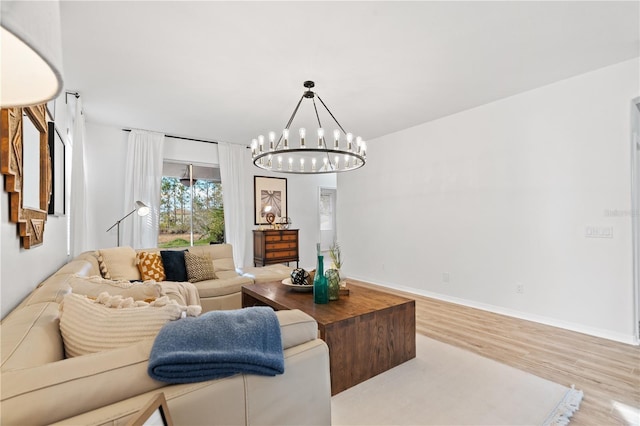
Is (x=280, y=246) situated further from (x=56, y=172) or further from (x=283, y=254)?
(x=56, y=172)

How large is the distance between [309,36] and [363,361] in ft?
8.34

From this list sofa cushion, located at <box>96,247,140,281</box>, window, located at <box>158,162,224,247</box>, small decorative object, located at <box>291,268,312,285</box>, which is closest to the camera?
small decorative object, located at <box>291,268,312,285</box>

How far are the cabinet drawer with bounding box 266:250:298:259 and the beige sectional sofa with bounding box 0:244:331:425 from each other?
14.3ft

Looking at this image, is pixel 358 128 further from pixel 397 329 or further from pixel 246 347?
pixel 246 347

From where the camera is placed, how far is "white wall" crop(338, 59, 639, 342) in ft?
A: 9.59

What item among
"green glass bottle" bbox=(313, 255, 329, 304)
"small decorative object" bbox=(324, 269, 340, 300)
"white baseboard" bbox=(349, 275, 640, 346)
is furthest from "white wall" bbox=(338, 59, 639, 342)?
"green glass bottle" bbox=(313, 255, 329, 304)

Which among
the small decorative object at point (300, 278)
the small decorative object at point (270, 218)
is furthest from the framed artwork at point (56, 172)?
the small decorative object at point (270, 218)

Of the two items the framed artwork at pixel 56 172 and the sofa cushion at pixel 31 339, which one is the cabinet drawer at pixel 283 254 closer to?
the framed artwork at pixel 56 172

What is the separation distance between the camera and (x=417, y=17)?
2219 mm

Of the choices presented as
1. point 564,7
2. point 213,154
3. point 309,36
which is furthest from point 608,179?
point 213,154

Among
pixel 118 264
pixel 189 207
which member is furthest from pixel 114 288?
pixel 189 207

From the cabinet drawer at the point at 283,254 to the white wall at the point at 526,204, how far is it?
1.84 meters

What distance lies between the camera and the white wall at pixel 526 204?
292cm

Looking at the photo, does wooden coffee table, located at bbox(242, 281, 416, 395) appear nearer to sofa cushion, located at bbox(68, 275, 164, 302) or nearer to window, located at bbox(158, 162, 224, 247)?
sofa cushion, located at bbox(68, 275, 164, 302)
